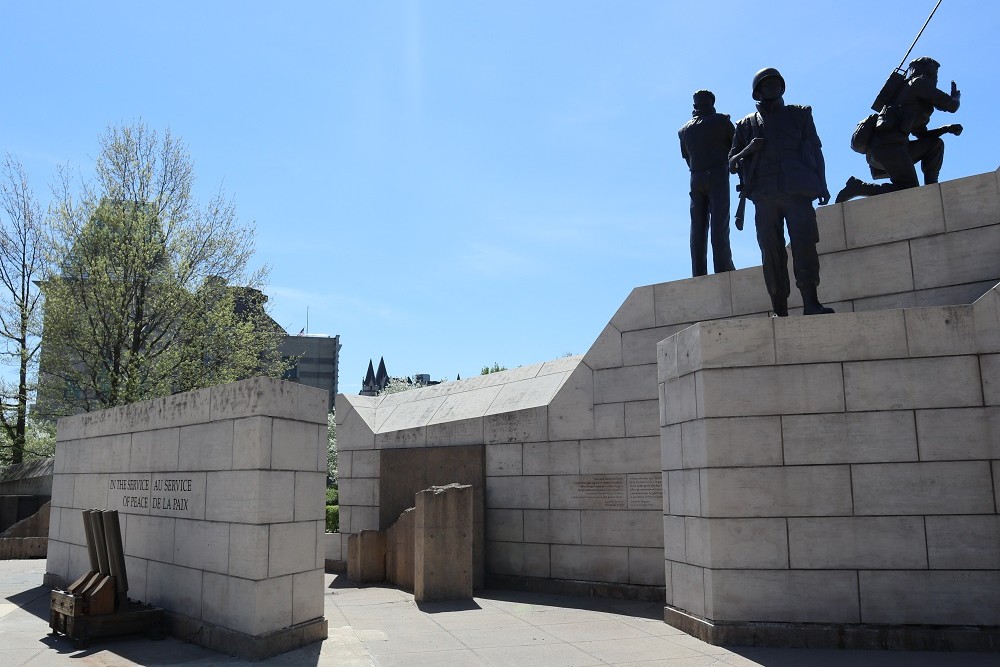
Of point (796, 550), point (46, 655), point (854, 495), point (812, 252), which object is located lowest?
point (46, 655)

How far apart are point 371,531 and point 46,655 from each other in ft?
20.7

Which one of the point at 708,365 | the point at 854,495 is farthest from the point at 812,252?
the point at 854,495

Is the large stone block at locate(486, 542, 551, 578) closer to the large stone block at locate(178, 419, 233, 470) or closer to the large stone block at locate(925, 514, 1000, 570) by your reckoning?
the large stone block at locate(178, 419, 233, 470)

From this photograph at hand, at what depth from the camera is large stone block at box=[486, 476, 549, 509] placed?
477 inches

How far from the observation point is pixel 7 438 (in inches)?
1030

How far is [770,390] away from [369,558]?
831cm

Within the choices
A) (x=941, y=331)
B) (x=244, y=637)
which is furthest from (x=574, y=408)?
(x=244, y=637)

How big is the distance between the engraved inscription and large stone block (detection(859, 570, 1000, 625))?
12.6 feet

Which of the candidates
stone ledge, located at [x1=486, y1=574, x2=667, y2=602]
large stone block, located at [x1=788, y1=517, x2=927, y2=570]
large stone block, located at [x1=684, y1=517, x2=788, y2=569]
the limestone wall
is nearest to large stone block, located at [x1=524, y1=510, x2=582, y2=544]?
the limestone wall

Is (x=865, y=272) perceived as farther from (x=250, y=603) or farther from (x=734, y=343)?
(x=250, y=603)

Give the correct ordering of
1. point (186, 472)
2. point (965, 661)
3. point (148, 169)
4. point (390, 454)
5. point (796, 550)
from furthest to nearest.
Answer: point (148, 169), point (390, 454), point (186, 472), point (796, 550), point (965, 661)

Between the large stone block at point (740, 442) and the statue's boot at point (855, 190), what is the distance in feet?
17.0

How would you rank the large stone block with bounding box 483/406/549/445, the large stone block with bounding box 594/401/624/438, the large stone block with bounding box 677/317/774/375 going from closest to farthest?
1. the large stone block with bounding box 677/317/774/375
2. the large stone block with bounding box 594/401/624/438
3. the large stone block with bounding box 483/406/549/445

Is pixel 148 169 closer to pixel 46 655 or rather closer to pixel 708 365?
pixel 46 655
